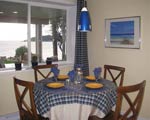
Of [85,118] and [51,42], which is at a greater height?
[51,42]

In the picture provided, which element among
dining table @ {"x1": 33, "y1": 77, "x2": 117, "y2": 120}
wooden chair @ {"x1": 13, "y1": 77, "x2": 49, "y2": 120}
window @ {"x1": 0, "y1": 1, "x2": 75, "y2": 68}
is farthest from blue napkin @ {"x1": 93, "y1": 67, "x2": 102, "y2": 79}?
window @ {"x1": 0, "y1": 1, "x2": 75, "y2": 68}

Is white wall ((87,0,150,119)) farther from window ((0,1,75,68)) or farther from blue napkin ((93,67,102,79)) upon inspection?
blue napkin ((93,67,102,79))

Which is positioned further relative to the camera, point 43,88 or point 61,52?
point 61,52

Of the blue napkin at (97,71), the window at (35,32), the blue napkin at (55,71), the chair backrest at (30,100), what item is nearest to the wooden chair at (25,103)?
the chair backrest at (30,100)

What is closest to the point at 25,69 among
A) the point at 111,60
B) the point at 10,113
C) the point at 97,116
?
the point at 10,113

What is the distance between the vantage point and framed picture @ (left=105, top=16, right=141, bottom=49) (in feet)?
10.8

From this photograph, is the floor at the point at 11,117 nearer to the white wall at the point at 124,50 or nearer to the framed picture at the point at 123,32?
the white wall at the point at 124,50

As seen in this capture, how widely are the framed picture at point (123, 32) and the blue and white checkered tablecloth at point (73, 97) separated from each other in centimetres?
133

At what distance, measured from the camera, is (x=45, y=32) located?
4133 mm

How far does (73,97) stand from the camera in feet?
7.14

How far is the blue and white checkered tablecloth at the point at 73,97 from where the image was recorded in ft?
7.13

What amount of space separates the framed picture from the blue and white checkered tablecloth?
1333 mm

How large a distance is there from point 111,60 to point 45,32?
1.49 metres

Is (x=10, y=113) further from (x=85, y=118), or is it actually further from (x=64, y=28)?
(x=64, y=28)
